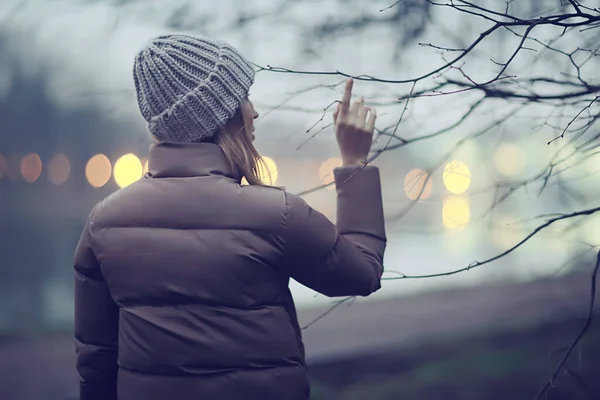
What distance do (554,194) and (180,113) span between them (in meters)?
4.60

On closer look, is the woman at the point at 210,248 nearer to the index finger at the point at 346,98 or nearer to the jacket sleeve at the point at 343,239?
the jacket sleeve at the point at 343,239

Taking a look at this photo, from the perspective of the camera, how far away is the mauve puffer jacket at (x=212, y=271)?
49.4 inches

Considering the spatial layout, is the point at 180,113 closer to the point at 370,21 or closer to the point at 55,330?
the point at 370,21

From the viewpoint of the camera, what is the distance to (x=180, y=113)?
1.33 m

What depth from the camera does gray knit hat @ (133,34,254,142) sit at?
132 centimetres

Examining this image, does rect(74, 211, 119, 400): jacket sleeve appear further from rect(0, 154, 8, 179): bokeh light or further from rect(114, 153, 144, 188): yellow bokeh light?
rect(0, 154, 8, 179): bokeh light

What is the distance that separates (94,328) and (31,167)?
3.35 metres

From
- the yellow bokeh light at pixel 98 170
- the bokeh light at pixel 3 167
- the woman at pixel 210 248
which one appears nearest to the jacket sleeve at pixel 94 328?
the woman at pixel 210 248

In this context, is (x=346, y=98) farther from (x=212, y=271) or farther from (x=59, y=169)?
(x=59, y=169)

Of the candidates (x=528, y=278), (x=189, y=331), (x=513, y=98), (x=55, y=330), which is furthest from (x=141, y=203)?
(x=528, y=278)

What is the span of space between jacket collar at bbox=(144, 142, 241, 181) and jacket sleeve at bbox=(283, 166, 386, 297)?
5.8 inches

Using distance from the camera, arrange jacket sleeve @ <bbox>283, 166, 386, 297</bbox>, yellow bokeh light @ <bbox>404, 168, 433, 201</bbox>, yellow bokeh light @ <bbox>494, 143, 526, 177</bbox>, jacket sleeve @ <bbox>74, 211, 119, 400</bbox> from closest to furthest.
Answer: jacket sleeve @ <bbox>283, 166, 386, 297</bbox>, jacket sleeve @ <bbox>74, 211, 119, 400</bbox>, yellow bokeh light @ <bbox>404, 168, 433, 201</bbox>, yellow bokeh light @ <bbox>494, 143, 526, 177</bbox>

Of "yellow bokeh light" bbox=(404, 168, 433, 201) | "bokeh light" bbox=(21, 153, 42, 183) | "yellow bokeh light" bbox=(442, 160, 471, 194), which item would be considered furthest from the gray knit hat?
"bokeh light" bbox=(21, 153, 42, 183)

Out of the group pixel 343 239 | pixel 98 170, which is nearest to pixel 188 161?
pixel 343 239
